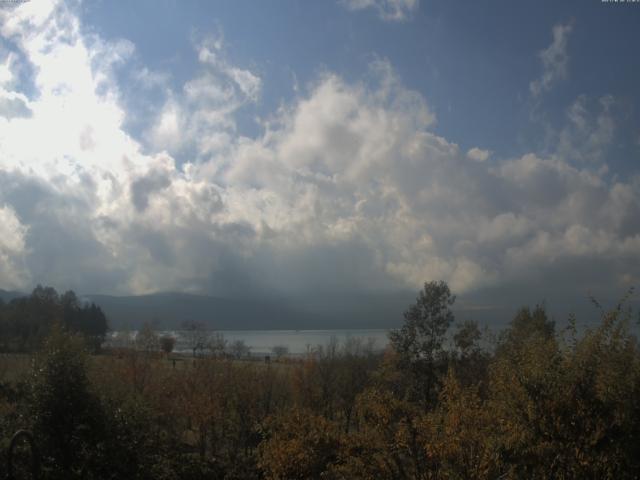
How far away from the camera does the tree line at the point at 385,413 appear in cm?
1612

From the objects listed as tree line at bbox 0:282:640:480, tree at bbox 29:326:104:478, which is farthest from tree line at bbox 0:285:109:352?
tree at bbox 29:326:104:478

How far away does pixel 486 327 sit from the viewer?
40.7m

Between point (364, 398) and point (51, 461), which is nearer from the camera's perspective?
point (364, 398)

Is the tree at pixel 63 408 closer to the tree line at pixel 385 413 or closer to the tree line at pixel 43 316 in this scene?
the tree line at pixel 385 413

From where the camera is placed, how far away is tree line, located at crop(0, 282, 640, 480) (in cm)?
Result: 1612

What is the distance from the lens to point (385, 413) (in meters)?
17.7

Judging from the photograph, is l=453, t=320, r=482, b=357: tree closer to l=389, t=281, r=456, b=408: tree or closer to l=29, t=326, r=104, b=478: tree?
l=389, t=281, r=456, b=408: tree

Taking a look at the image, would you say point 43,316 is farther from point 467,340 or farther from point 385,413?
point 385,413

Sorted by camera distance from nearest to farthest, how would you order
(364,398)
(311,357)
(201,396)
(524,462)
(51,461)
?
1. (524,462)
2. (364,398)
3. (51,461)
4. (201,396)
5. (311,357)

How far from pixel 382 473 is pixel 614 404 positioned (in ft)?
24.1

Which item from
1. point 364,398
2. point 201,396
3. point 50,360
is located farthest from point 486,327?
point 50,360

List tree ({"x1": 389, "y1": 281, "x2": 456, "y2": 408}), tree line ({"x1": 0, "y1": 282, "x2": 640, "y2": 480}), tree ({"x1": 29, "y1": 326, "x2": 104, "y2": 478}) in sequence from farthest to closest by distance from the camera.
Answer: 1. tree ({"x1": 389, "y1": 281, "x2": 456, "y2": 408})
2. tree ({"x1": 29, "y1": 326, "x2": 104, "y2": 478})
3. tree line ({"x1": 0, "y1": 282, "x2": 640, "y2": 480})

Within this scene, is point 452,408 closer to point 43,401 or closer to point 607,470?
point 607,470

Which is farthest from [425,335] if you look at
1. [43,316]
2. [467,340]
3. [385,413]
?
[43,316]
